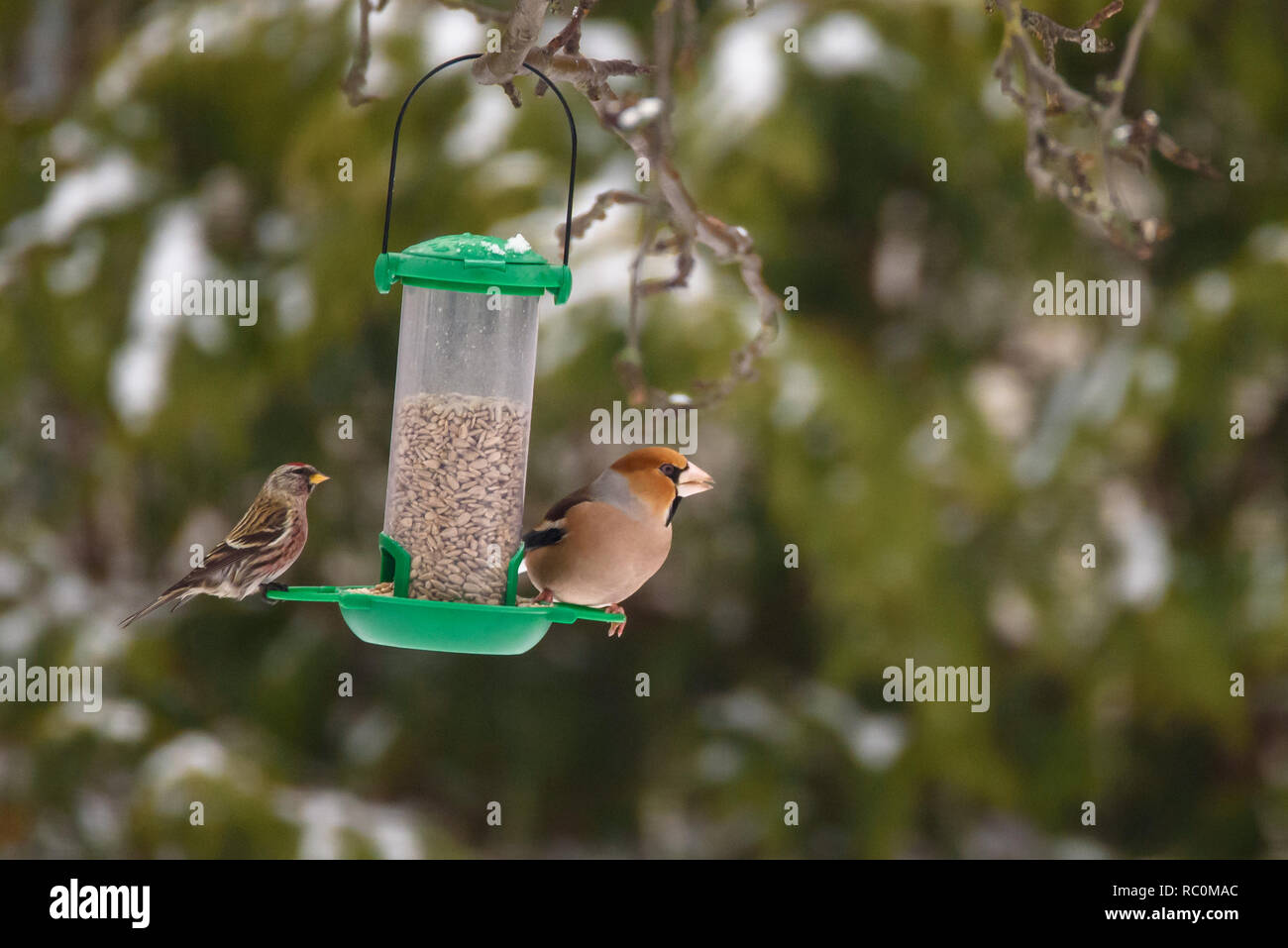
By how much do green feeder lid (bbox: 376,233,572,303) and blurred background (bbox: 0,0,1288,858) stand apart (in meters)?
2.14

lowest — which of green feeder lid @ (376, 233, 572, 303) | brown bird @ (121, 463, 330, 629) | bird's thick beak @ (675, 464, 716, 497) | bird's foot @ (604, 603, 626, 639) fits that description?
bird's foot @ (604, 603, 626, 639)

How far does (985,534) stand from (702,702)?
4.78 feet

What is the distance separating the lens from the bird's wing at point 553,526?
3139 mm

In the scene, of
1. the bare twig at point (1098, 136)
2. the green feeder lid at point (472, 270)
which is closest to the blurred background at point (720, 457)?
the green feeder lid at point (472, 270)

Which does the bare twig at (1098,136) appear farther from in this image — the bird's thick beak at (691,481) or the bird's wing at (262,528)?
the bird's wing at (262,528)

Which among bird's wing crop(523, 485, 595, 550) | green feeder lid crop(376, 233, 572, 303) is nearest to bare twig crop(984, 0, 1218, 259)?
green feeder lid crop(376, 233, 572, 303)

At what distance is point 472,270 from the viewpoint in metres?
2.92

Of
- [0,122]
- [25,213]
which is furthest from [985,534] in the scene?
[0,122]

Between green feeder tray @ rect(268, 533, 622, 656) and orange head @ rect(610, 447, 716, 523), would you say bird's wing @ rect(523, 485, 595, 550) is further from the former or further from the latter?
green feeder tray @ rect(268, 533, 622, 656)

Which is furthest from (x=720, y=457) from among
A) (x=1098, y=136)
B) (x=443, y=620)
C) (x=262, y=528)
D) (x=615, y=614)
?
(x=1098, y=136)

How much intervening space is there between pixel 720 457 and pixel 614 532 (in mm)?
2972

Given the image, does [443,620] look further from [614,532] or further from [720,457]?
[720,457]

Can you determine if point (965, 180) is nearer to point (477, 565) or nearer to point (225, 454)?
point (225, 454)

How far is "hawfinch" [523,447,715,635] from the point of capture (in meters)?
3.05
